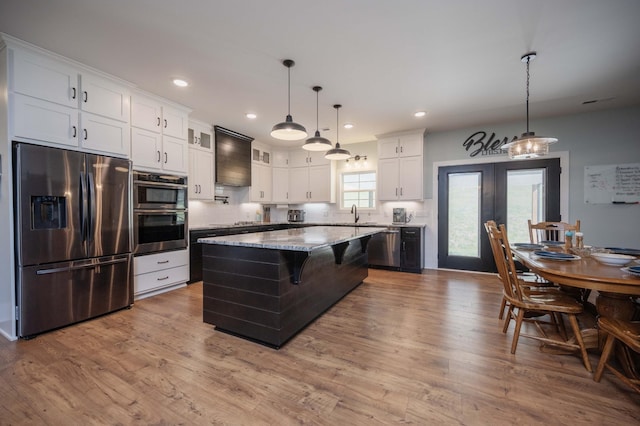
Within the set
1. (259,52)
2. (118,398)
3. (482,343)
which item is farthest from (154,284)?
(482,343)

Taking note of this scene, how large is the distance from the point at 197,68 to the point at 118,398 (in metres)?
2.99

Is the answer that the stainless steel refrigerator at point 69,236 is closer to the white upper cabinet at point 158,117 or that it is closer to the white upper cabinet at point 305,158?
the white upper cabinet at point 158,117

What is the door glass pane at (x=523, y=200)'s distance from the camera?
183 inches

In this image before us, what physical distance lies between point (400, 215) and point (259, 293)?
3.93 m

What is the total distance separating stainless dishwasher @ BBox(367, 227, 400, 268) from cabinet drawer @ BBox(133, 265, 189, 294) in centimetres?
329

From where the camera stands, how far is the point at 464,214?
517 centimetres

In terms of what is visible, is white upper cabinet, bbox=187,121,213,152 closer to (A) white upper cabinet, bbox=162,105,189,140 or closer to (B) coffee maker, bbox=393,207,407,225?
(A) white upper cabinet, bbox=162,105,189,140

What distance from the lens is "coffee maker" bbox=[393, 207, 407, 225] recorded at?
555cm

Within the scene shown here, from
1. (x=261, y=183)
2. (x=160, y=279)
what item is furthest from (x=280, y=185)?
(x=160, y=279)

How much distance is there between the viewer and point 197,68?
9.73 ft

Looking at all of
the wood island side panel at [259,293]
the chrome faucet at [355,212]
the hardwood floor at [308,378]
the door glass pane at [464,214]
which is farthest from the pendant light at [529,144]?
the chrome faucet at [355,212]

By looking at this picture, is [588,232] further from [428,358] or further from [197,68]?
[197,68]

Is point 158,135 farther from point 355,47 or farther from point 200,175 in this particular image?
point 355,47

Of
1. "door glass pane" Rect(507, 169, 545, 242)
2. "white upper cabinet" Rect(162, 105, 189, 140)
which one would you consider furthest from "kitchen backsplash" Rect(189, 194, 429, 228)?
"door glass pane" Rect(507, 169, 545, 242)
